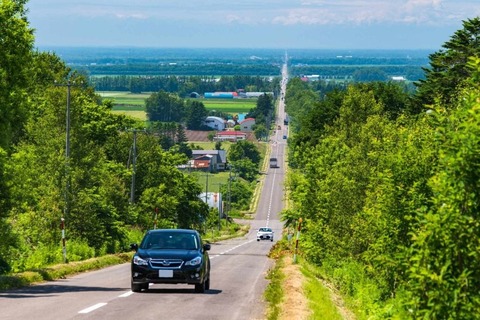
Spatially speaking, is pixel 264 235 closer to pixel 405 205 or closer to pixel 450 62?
pixel 450 62

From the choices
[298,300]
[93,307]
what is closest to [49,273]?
[298,300]

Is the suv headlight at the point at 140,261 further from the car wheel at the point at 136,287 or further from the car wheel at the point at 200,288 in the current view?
the car wheel at the point at 200,288

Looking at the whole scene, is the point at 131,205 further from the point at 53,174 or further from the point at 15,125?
the point at 15,125

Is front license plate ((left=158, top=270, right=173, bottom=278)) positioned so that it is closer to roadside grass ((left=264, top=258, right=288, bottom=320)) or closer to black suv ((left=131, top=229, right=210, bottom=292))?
black suv ((left=131, top=229, right=210, bottom=292))

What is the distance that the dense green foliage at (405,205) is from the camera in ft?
40.2

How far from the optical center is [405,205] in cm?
2955

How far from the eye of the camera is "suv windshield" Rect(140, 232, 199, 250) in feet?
88.9

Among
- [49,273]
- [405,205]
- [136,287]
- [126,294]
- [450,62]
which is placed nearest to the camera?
[126,294]

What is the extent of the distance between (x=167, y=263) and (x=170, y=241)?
142cm

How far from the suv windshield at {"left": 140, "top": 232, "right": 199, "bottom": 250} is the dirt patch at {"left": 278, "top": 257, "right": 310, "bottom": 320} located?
2.55 m

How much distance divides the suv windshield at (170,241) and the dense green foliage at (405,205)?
4333 millimetres

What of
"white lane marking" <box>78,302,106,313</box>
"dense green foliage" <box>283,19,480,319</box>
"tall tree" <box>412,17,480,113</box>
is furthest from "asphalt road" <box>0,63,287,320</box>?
"tall tree" <box>412,17,480,113</box>

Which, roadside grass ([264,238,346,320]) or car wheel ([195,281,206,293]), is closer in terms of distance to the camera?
roadside grass ([264,238,346,320])

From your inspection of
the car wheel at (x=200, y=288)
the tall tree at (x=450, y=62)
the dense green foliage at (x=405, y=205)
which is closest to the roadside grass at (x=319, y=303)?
the dense green foliage at (x=405, y=205)
